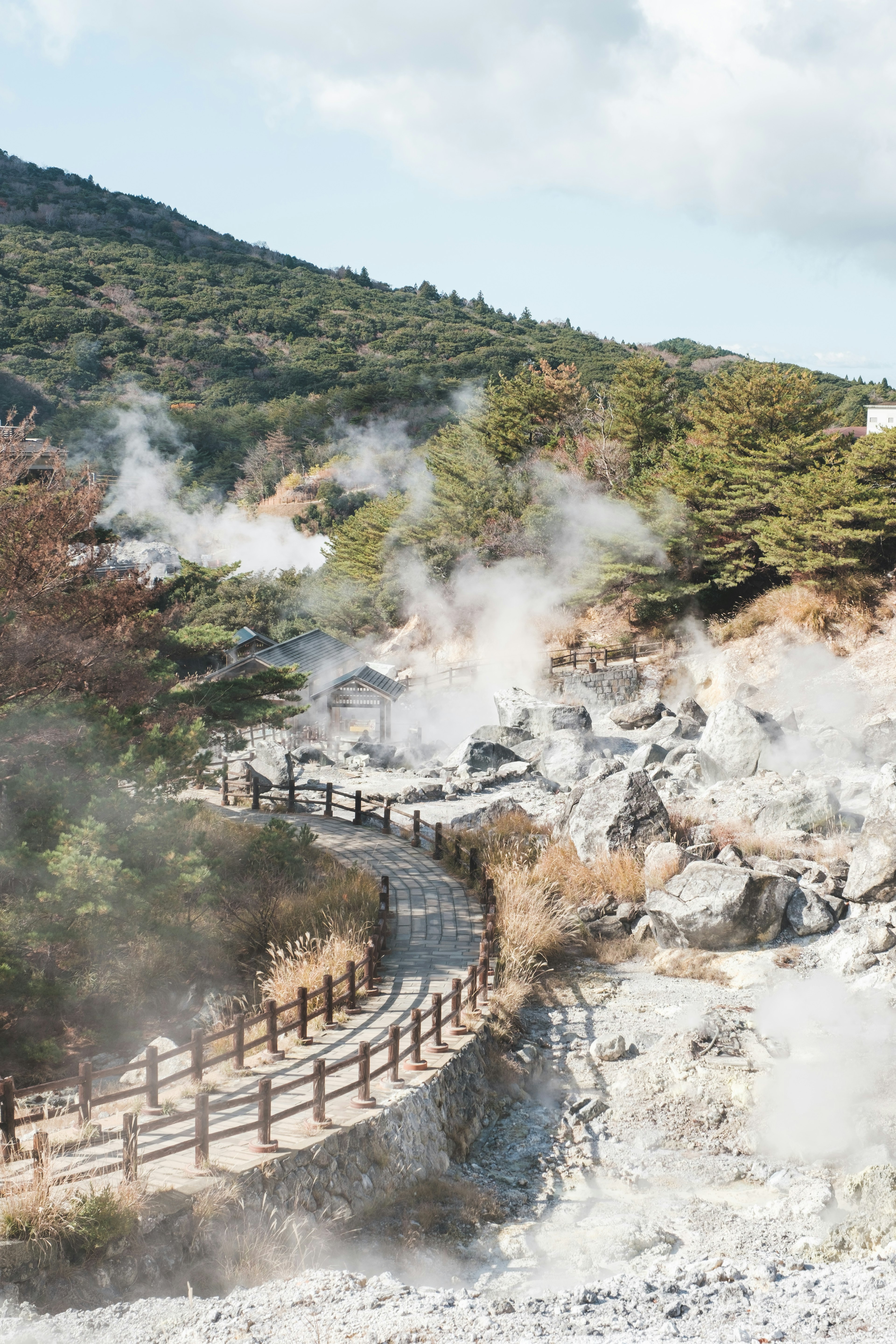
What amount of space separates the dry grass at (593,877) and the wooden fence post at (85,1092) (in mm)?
8020

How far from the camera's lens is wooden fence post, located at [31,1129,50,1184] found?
246 inches

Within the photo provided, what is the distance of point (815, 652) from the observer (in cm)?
2848

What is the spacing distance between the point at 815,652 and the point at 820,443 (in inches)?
268

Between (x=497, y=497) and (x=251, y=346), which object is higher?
(x=251, y=346)

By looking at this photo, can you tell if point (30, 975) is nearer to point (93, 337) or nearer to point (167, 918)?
point (167, 918)

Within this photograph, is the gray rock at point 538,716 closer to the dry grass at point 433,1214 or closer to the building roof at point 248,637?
the building roof at point 248,637

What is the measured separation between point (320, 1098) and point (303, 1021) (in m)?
1.72

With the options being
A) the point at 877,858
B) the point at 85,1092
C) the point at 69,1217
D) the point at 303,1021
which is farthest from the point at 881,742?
the point at 69,1217

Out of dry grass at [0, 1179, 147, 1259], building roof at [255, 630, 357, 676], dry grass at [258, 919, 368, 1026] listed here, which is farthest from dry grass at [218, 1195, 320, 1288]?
building roof at [255, 630, 357, 676]

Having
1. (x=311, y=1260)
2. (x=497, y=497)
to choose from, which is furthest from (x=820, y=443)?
(x=311, y=1260)

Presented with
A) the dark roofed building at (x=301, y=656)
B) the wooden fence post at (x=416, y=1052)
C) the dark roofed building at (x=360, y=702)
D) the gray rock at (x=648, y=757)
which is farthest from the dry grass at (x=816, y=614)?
the wooden fence post at (x=416, y=1052)

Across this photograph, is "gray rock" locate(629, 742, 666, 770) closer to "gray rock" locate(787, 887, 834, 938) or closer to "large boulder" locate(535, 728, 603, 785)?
"large boulder" locate(535, 728, 603, 785)

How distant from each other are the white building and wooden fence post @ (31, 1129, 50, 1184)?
50563mm

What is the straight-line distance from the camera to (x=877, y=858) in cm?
1372
